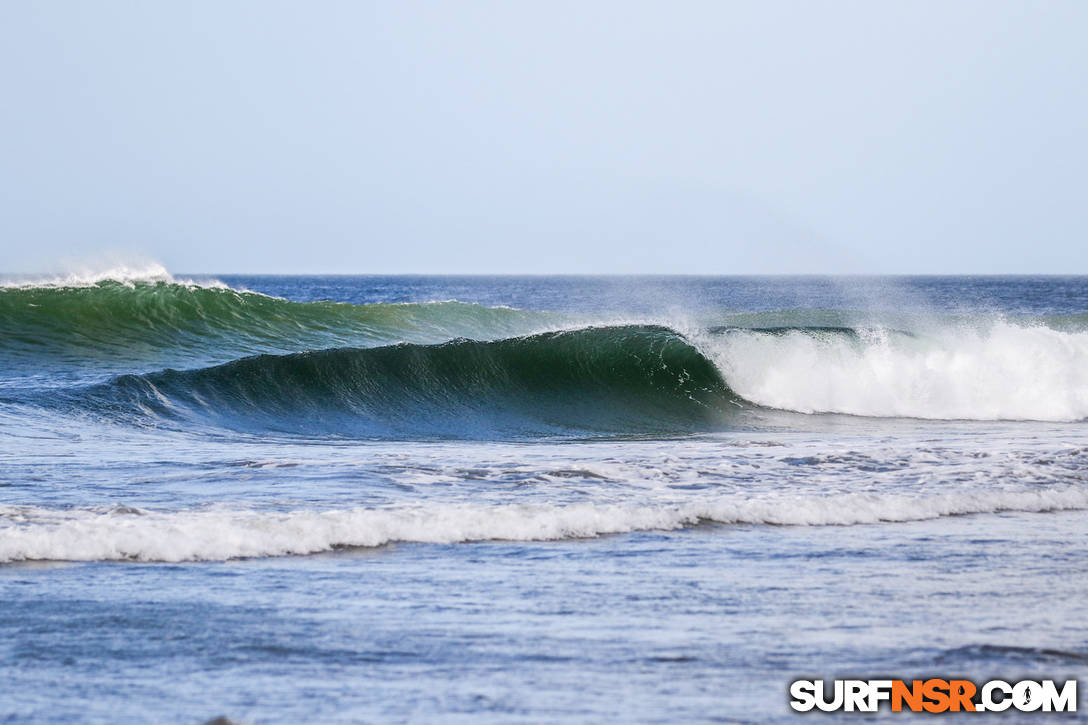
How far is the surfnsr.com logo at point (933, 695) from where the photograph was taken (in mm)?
3602

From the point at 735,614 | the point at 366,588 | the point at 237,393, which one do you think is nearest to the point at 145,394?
the point at 237,393

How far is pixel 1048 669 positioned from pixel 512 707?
1865 mm

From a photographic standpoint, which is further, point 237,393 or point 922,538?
point 237,393

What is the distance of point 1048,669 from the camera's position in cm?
393

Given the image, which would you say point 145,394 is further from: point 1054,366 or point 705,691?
point 1054,366

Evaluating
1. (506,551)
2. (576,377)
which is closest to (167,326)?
(576,377)

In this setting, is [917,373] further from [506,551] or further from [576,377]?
[506,551]

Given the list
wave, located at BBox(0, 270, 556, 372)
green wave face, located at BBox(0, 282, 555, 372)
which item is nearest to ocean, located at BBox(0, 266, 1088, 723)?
green wave face, located at BBox(0, 282, 555, 372)

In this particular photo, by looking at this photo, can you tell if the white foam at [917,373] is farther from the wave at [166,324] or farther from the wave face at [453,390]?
the wave at [166,324]

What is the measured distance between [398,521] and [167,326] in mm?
16581

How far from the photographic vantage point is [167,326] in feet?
70.7

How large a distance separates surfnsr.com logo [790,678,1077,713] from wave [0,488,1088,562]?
2664 mm

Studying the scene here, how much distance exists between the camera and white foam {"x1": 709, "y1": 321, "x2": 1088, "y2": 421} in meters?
14.7

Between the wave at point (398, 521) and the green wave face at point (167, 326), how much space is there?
12.0 meters
